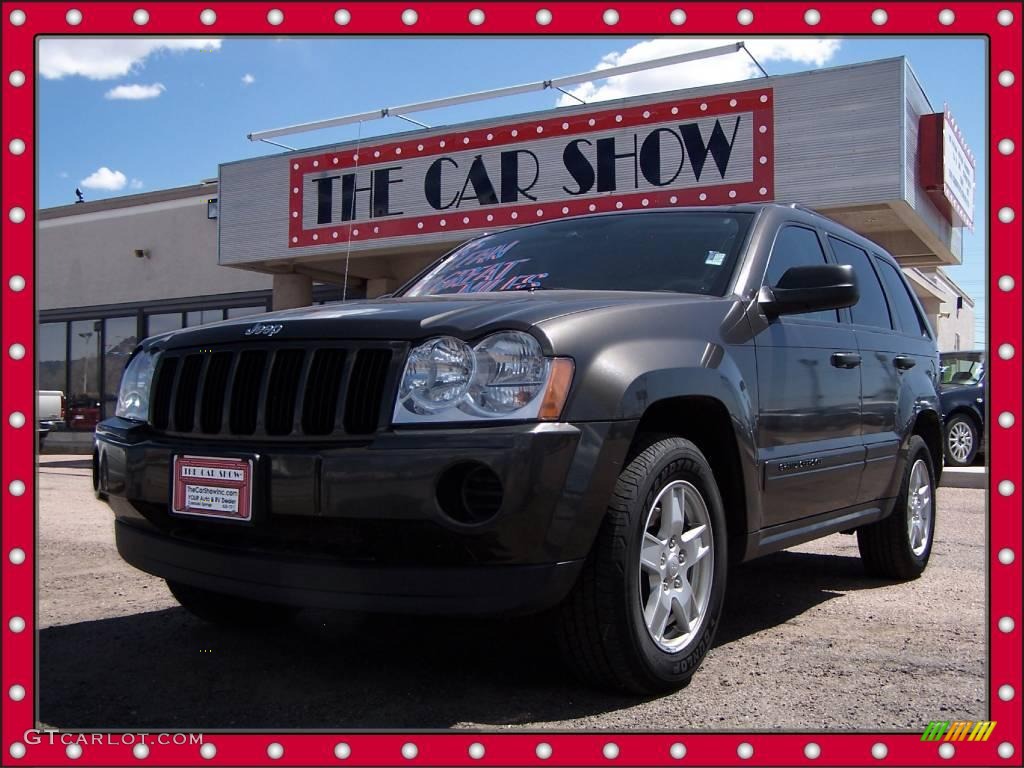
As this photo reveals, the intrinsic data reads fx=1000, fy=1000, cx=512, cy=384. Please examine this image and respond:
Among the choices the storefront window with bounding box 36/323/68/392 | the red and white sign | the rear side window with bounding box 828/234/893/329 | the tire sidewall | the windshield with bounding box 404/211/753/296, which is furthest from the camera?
the storefront window with bounding box 36/323/68/392

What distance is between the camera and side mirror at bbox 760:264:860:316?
11.6ft

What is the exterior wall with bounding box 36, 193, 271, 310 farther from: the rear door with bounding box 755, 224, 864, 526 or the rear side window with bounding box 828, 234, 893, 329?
the rear door with bounding box 755, 224, 864, 526

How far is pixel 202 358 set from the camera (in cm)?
307

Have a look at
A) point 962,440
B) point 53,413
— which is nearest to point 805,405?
point 962,440

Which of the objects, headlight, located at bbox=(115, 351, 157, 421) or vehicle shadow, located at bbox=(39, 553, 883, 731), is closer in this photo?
vehicle shadow, located at bbox=(39, 553, 883, 731)

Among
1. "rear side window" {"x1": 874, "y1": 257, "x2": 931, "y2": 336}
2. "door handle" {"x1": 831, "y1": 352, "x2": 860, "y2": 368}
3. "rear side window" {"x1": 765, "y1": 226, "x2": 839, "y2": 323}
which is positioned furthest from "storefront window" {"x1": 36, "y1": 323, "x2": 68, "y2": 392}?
"door handle" {"x1": 831, "y1": 352, "x2": 860, "y2": 368}

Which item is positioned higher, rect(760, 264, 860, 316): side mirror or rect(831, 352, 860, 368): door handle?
rect(760, 264, 860, 316): side mirror

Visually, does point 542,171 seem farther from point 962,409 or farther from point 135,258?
point 135,258

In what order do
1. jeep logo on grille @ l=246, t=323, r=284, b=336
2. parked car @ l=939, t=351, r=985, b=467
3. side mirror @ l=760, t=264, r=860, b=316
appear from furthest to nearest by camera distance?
parked car @ l=939, t=351, r=985, b=467 → side mirror @ l=760, t=264, r=860, b=316 → jeep logo on grille @ l=246, t=323, r=284, b=336

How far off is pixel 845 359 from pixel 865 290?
2.65ft

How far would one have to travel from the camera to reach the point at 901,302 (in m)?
5.33

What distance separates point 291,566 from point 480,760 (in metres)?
0.85
